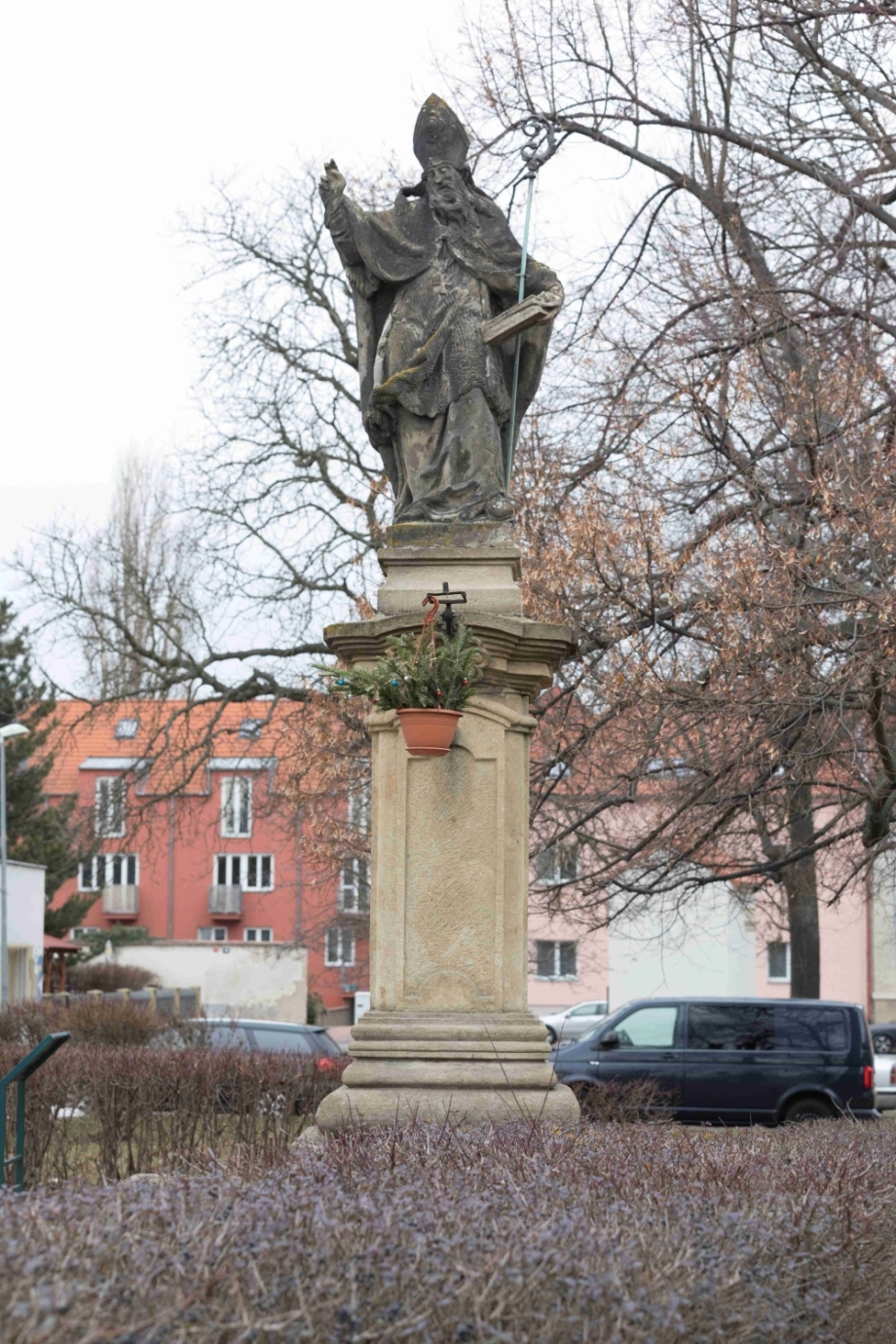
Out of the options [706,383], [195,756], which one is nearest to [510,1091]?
[706,383]

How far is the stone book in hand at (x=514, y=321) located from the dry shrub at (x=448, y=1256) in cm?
461

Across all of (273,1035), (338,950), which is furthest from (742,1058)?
(338,950)

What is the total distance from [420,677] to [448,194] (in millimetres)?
2843

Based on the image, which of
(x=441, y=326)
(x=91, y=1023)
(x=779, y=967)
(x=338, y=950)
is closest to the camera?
(x=441, y=326)

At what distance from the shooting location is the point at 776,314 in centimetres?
1427

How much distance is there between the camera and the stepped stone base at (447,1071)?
23.6 ft

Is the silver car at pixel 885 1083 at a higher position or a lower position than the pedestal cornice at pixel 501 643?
lower

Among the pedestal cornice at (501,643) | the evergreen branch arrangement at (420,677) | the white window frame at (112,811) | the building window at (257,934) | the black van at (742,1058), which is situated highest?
the pedestal cornice at (501,643)

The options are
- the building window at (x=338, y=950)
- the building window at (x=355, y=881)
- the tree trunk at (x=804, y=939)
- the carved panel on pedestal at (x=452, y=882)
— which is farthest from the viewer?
the building window at (x=338, y=950)

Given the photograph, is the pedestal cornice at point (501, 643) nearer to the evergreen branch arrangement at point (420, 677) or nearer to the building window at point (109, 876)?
the evergreen branch arrangement at point (420, 677)

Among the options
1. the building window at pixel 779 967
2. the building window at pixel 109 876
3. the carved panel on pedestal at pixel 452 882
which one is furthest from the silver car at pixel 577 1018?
the building window at pixel 109 876

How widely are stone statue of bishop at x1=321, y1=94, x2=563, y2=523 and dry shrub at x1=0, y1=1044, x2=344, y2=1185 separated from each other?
139 inches

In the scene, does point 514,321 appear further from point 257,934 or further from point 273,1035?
point 257,934

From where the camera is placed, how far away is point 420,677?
277 inches
